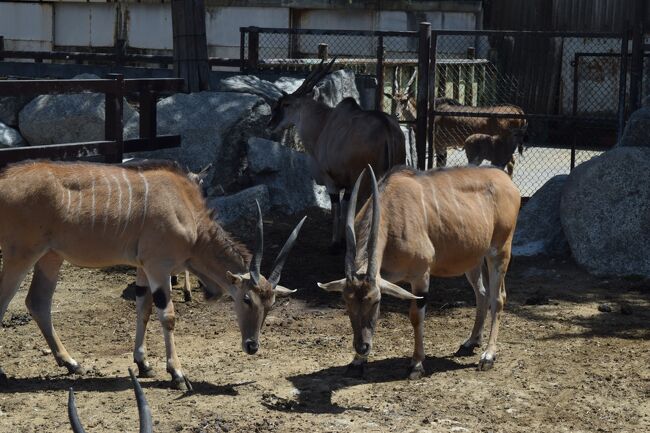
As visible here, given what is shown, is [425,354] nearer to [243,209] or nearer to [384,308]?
[384,308]

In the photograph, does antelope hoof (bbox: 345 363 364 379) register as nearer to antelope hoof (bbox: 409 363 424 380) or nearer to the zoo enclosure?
antelope hoof (bbox: 409 363 424 380)

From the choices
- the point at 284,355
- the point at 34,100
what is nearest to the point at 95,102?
the point at 34,100

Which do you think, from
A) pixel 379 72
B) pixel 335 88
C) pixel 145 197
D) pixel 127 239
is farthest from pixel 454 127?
pixel 127 239

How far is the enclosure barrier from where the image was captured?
8.29 m

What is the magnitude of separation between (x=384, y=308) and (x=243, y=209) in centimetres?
220

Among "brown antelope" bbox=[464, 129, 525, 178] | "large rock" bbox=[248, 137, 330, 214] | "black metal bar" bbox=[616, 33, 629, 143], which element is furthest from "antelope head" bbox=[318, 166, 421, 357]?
"brown antelope" bbox=[464, 129, 525, 178]

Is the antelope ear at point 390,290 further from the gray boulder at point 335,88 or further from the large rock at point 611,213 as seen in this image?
the gray boulder at point 335,88

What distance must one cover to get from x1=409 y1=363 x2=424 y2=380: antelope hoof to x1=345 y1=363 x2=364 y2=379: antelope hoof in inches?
11.1

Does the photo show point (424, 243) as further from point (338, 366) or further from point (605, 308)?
point (605, 308)

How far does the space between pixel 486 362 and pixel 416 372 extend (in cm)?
45

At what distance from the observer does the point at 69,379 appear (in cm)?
634

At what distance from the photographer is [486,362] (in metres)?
6.60

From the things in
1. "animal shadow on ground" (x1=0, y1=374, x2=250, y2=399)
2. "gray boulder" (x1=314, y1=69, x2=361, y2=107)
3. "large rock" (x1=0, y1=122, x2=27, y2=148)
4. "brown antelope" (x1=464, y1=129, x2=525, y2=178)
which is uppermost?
"gray boulder" (x1=314, y1=69, x2=361, y2=107)

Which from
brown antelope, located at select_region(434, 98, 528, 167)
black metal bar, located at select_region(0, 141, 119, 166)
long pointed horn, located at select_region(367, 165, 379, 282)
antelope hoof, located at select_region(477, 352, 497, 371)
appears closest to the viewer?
long pointed horn, located at select_region(367, 165, 379, 282)
